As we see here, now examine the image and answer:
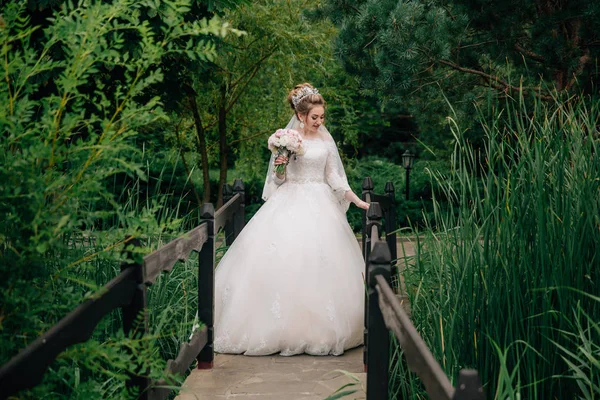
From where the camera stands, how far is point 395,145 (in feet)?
82.7

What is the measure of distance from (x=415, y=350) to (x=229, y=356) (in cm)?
340

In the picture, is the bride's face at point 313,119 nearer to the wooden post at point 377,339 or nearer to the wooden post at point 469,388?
the wooden post at point 377,339

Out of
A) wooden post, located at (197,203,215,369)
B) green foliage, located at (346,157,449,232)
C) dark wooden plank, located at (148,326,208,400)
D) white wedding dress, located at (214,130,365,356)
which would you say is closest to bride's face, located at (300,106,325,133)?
white wedding dress, located at (214,130,365,356)

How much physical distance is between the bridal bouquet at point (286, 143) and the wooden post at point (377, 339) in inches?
121

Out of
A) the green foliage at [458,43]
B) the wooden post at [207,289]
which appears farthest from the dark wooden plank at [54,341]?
the green foliage at [458,43]

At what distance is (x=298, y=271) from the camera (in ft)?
18.5

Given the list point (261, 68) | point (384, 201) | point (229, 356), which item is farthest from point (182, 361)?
point (261, 68)

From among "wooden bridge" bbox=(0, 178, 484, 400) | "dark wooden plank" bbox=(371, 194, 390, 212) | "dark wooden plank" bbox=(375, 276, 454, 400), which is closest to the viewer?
"dark wooden plank" bbox=(375, 276, 454, 400)

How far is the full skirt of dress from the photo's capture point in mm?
5410

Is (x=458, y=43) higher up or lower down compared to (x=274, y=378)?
higher up

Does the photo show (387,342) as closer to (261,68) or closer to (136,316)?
(136,316)

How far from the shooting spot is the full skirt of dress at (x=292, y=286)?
5410mm

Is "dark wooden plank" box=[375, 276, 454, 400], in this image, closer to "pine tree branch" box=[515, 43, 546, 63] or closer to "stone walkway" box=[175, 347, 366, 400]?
"stone walkway" box=[175, 347, 366, 400]

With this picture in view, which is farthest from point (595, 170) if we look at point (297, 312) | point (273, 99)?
point (273, 99)
